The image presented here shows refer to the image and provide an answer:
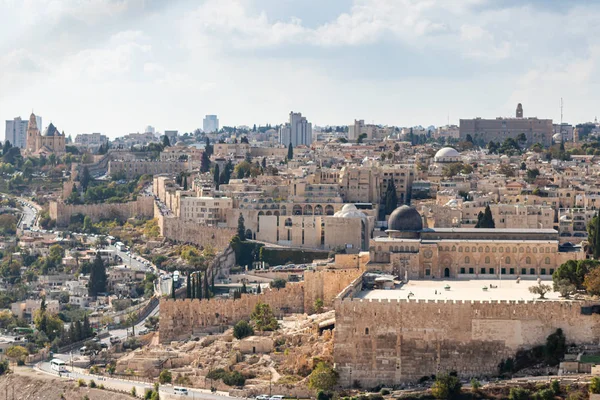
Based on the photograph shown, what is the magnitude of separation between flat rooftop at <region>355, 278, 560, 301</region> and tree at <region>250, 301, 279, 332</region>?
13.4ft

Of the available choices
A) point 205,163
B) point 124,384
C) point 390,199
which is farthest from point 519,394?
point 205,163

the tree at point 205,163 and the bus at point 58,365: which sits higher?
the tree at point 205,163

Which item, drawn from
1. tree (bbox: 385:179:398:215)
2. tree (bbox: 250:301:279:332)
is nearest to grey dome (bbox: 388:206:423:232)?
tree (bbox: 250:301:279:332)

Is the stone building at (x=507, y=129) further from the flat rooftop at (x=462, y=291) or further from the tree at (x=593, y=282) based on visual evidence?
the tree at (x=593, y=282)

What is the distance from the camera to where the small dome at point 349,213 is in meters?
65.2

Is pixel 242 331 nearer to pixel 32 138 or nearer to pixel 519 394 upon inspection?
pixel 519 394

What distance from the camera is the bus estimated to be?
49188 millimetres

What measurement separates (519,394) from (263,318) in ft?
39.2

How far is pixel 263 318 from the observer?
4916 centimetres

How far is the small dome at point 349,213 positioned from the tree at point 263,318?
50.0 feet

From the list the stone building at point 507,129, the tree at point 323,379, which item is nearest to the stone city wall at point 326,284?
the tree at point 323,379

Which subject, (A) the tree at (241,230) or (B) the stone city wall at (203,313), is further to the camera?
(A) the tree at (241,230)

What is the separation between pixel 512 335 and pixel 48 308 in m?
26.3

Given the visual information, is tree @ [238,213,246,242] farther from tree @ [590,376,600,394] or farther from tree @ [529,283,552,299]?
tree @ [590,376,600,394]
